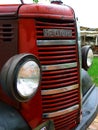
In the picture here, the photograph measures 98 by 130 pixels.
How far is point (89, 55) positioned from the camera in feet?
12.4

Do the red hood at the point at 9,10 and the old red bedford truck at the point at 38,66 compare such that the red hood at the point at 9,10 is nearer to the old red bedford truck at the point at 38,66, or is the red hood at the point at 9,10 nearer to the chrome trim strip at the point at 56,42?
the old red bedford truck at the point at 38,66

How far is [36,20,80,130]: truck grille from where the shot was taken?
9.05 ft

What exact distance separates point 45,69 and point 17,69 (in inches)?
17.0

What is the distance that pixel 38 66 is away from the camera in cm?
250

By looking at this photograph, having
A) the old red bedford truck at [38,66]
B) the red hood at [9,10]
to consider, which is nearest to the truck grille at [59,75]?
the old red bedford truck at [38,66]

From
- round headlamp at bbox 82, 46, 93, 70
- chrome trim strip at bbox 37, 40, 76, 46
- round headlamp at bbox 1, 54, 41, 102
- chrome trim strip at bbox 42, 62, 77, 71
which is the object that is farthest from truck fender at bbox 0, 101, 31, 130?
round headlamp at bbox 82, 46, 93, 70

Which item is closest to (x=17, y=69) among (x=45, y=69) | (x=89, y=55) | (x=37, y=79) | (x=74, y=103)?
(x=37, y=79)

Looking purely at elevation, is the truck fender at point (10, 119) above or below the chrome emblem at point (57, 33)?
below

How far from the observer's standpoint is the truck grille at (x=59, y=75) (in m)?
2.76

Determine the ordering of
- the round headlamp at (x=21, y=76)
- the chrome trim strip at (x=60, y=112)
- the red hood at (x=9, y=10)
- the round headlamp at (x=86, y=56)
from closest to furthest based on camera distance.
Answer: the round headlamp at (x=21, y=76)
the red hood at (x=9, y=10)
the chrome trim strip at (x=60, y=112)
the round headlamp at (x=86, y=56)

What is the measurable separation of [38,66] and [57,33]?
0.46 meters

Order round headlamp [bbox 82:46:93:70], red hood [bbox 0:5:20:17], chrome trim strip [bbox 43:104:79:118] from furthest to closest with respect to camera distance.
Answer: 1. round headlamp [bbox 82:46:93:70]
2. chrome trim strip [bbox 43:104:79:118]
3. red hood [bbox 0:5:20:17]

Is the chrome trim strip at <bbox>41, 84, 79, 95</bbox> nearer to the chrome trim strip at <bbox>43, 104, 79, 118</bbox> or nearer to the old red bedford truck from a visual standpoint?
the old red bedford truck

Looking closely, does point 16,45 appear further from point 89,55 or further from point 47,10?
point 89,55
